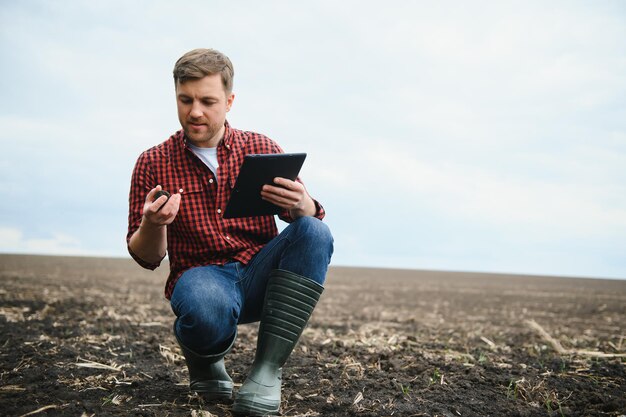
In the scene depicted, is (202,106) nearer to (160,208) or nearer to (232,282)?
(160,208)

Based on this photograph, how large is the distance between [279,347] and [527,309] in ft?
45.1

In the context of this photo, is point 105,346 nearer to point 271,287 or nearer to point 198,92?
point 271,287

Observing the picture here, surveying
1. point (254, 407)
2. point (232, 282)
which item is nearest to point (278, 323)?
point (232, 282)

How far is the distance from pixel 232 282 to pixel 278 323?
0.40 metres

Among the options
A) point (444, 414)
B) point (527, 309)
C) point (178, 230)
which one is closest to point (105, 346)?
point (178, 230)

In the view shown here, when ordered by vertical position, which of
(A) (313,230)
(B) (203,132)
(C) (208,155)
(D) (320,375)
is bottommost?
(D) (320,375)

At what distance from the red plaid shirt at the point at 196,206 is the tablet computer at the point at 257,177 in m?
0.25

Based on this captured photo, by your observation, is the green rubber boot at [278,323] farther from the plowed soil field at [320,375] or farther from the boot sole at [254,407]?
the plowed soil field at [320,375]

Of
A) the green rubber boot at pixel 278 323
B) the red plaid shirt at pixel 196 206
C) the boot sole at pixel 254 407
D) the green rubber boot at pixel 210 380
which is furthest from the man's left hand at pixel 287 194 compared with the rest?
the boot sole at pixel 254 407

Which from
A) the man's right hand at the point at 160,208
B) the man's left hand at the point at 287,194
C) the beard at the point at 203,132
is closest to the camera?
the man's right hand at the point at 160,208

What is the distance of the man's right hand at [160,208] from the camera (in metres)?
3.10

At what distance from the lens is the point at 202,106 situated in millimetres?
3443

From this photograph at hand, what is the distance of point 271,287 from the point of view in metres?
3.46

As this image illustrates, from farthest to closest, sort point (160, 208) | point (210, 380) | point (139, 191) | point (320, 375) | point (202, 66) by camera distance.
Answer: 1. point (320, 375)
2. point (210, 380)
3. point (139, 191)
4. point (202, 66)
5. point (160, 208)
